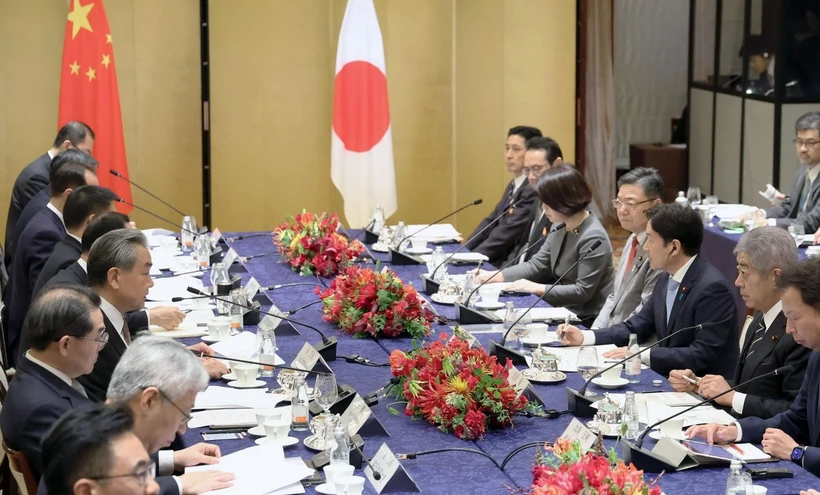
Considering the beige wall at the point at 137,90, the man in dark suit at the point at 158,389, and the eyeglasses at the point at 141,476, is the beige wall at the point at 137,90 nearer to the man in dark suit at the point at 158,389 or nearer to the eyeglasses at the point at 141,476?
the man in dark suit at the point at 158,389

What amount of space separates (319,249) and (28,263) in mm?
1367

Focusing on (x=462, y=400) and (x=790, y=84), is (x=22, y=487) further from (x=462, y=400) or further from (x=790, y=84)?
(x=790, y=84)

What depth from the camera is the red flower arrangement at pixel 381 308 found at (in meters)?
4.38

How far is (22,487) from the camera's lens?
9.88ft

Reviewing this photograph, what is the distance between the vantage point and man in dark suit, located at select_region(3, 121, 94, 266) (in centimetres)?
675

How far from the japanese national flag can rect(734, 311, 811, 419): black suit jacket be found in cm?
489

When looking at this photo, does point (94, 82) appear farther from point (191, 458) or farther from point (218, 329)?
point (191, 458)

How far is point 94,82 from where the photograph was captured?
8164mm

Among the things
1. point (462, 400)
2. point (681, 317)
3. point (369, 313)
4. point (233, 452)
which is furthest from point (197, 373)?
point (681, 317)

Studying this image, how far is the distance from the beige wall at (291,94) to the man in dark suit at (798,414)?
221 inches

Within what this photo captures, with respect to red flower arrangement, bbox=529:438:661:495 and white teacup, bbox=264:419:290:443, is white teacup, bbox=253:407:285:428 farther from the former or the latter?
red flower arrangement, bbox=529:438:661:495

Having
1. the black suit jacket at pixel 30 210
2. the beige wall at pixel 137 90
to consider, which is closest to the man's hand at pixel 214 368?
the black suit jacket at pixel 30 210

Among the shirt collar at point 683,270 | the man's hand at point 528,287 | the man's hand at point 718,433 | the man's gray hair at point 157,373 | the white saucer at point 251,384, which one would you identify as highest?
the man's gray hair at point 157,373

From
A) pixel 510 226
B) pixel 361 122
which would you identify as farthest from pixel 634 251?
pixel 361 122
